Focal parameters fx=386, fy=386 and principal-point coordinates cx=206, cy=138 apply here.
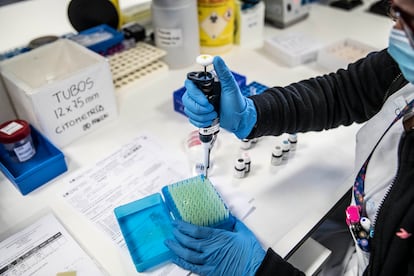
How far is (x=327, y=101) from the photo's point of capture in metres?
0.95

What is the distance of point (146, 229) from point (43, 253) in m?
0.21

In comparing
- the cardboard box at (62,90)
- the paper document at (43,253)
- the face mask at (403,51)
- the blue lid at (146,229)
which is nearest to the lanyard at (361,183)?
the face mask at (403,51)

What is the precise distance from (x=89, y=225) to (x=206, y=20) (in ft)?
2.75

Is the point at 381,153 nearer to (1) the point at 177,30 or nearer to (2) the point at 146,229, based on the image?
(2) the point at 146,229

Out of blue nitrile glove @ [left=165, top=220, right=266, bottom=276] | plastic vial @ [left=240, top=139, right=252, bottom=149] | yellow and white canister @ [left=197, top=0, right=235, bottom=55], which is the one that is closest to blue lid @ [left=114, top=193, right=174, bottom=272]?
blue nitrile glove @ [left=165, top=220, right=266, bottom=276]

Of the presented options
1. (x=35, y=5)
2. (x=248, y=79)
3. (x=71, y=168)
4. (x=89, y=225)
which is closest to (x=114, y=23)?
(x=248, y=79)

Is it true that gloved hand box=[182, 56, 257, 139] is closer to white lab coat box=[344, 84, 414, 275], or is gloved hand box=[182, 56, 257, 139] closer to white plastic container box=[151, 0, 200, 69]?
white lab coat box=[344, 84, 414, 275]

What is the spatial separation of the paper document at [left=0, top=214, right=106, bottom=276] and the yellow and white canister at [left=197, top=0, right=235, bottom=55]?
0.85m

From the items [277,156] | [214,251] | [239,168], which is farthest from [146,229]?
[277,156]

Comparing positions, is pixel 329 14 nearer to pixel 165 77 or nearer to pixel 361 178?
pixel 165 77

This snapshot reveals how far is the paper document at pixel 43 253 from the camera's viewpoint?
0.77 metres

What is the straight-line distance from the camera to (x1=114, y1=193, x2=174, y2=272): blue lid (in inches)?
30.2

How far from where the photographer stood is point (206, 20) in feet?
4.49

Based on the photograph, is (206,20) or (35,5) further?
(35,5)
